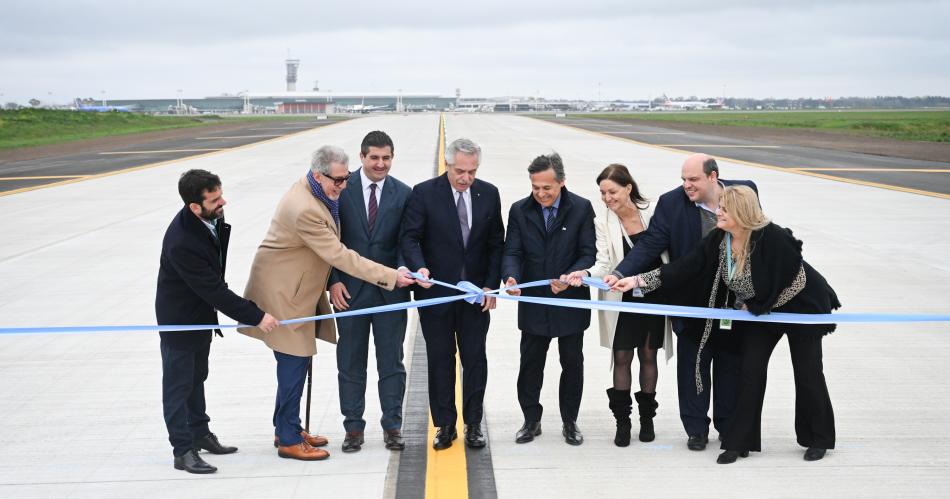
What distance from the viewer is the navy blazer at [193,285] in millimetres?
4809

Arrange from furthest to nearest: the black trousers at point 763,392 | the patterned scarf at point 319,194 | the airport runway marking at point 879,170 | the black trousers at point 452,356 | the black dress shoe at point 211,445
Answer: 1. the airport runway marking at point 879,170
2. the black trousers at point 452,356
3. the black dress shoe at point 211,445
4. the black trousers at point 763,392
5. the patterned scarf at point 319,194

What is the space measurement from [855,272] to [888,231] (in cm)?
372

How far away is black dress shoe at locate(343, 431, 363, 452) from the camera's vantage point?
540 centimetres

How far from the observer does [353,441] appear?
541 cm

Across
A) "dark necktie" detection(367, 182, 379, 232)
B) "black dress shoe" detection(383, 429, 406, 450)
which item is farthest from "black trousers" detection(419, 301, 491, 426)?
"dark necktie" detection(367, 182, 379, 232)

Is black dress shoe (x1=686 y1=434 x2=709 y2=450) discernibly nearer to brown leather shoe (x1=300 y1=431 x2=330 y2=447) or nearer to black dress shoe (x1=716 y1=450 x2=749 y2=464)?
black dress shoe (x1=716 y1=450 x2=749 y2=464)

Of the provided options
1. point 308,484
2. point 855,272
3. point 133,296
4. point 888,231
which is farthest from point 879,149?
point 308,484

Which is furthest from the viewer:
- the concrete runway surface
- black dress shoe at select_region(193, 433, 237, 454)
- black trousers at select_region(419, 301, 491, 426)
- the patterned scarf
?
black trousers at select_region(419, 301, 491, 426)

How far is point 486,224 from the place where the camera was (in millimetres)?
5496

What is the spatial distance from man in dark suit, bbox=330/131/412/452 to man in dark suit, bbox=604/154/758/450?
1.33 metres

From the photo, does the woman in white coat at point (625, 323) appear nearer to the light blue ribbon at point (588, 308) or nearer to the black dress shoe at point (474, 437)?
the light blue ribbon at point (588, 308)

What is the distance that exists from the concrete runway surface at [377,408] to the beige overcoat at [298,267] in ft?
2.46

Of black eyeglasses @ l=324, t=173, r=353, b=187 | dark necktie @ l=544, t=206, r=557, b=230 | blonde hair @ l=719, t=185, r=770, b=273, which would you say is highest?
black eyeglasses @ l=324, t=173, r=353, b=187

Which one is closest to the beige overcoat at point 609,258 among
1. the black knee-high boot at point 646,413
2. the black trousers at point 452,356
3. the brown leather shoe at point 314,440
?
the black knee-high boot at point 646,413
